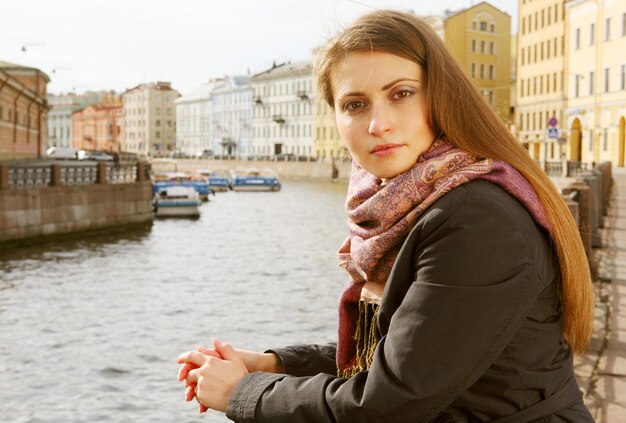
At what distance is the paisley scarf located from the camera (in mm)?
1654

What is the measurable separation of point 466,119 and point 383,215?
247mm

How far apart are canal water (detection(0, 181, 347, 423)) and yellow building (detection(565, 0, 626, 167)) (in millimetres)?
28232

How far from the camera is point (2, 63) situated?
48.9 meters

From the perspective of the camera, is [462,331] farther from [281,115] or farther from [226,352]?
[281,115]

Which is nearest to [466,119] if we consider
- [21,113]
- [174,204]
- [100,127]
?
[174,204]

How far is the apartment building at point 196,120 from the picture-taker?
119 meters

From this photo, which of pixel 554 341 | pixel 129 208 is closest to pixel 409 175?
pixel 554 341

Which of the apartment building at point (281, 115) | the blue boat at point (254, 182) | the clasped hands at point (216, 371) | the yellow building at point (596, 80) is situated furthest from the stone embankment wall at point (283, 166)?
the clasped hands at point (216, 371)

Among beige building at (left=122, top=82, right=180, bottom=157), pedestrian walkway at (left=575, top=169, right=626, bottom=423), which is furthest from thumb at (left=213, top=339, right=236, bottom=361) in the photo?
beige building at (left=122, top=82, right=180, bottom=157)

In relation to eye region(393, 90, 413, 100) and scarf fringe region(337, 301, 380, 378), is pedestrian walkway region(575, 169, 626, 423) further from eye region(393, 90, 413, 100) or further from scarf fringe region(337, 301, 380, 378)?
eye region(393, 90, 413, 100)

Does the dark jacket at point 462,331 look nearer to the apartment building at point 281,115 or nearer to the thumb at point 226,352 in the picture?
the thumb at point 226,352

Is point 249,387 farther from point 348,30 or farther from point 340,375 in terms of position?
point 348,30

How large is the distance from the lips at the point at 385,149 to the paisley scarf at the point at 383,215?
0.05 m

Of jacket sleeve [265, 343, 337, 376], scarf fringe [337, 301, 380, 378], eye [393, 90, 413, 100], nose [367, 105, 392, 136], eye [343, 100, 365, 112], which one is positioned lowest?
jacket sleeve [265, 343, 337, 376]
